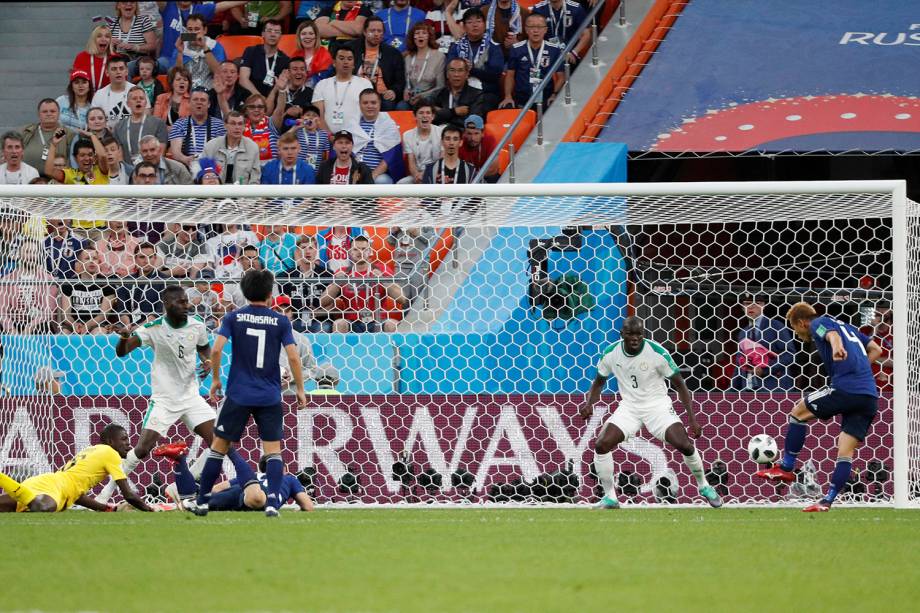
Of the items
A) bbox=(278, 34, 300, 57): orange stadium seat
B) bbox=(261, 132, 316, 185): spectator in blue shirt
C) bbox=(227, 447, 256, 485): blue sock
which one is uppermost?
bbox=(278, 34, 300, 57): orange stadium seat

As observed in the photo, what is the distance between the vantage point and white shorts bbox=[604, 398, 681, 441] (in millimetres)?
10391

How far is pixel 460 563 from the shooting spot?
22.3 feet

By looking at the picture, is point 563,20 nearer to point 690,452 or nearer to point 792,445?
point 690,452

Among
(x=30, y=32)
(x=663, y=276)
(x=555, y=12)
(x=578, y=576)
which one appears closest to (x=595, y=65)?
(x=555, y=12)

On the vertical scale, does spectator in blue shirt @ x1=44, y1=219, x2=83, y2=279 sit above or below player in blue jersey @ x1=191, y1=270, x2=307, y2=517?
above

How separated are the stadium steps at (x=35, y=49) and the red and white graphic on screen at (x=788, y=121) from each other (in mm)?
8642

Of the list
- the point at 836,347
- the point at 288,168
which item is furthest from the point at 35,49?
the point at 836,347

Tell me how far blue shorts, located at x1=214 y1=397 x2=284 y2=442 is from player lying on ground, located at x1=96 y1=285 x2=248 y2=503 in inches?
57.5

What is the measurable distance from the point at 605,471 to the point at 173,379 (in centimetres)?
339

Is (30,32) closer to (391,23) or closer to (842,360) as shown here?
(391,23)

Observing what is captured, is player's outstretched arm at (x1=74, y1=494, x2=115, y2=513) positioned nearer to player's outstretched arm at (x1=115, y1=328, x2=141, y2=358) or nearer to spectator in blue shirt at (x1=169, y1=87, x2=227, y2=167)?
player's outstretched arm at (x1=115, y1=328, x2=141, y2=358)

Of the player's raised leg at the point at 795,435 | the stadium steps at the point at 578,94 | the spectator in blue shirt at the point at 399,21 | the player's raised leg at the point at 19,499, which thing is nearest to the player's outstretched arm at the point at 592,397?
the player's raised leg at the point at 795,435

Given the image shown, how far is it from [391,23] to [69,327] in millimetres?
6446

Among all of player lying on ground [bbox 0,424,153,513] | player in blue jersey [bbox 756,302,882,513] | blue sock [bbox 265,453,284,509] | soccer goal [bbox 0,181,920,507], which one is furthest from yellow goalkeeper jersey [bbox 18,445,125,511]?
player in blue jersey [bbox 756,302,882,513]
